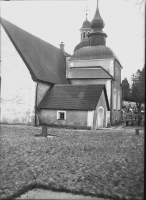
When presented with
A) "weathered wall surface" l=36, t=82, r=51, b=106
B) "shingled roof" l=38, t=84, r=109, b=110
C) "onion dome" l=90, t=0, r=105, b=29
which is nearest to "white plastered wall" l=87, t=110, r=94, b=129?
"shingled roof" l=38, t=84, r=109, b=110

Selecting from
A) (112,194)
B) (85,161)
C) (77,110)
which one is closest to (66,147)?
(85,161)

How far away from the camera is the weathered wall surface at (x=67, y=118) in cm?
1839

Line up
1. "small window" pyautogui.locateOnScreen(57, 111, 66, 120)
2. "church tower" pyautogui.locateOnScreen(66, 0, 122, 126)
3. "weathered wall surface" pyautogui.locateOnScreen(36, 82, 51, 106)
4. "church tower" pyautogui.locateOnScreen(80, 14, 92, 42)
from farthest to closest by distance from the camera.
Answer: "church tower" pyautogui.locateOnScreen(80, 14, 92, 42) < "church tower" pyautogui.locateOnScreen(66, 0, 122, 126) < "weathered wall surface" pyautogui.locateOnScreen(36, 82, 51, 106) < "small window" pyautogui.locateOnScreen(57, 111, 66, 120)

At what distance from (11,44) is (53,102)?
5.92 m

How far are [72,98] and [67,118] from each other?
5.86 feet

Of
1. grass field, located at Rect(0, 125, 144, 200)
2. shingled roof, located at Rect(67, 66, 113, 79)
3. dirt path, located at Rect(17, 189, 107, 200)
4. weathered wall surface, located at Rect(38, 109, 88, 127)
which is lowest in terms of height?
dirt path, located at Rect(17, 189, 107, 200)

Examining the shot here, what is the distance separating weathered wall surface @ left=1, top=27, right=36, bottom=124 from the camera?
63.2 feet

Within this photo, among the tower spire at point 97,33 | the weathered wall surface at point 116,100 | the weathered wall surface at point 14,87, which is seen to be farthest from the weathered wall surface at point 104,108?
the tower spire at point 97,33

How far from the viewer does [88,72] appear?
2422cm

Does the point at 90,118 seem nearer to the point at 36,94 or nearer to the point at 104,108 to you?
the point at 104,108

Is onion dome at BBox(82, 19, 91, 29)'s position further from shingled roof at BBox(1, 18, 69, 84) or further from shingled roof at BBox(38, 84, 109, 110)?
shingled roof at BBox(38, 84, 109, 110)

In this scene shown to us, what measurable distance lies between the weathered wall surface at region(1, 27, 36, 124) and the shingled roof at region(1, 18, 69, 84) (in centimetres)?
46

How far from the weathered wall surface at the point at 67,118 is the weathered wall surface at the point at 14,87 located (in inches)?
42.4

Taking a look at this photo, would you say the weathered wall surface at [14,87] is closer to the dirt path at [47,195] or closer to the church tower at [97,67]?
the church tower at [97,67]
